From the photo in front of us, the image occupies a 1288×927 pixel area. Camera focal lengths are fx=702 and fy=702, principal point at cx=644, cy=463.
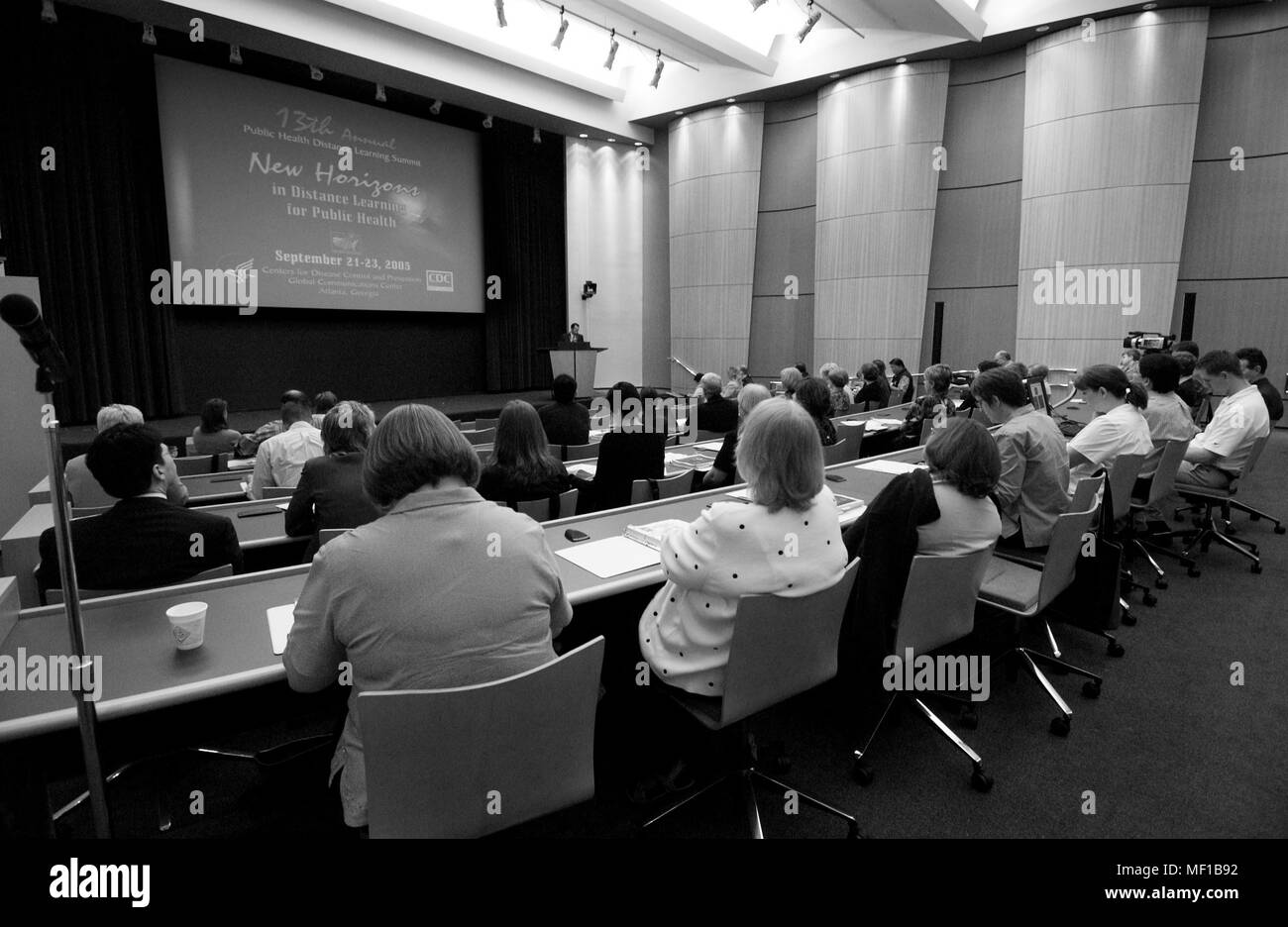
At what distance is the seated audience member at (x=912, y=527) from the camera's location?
2.28 metres

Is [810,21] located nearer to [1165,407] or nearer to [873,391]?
[873,391]

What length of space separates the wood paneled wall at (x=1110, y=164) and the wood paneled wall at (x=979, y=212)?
0.55 metres

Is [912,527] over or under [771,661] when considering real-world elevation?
over

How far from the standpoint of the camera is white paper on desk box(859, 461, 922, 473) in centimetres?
373

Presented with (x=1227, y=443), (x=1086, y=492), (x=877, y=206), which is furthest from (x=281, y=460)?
(x=877, y=206)

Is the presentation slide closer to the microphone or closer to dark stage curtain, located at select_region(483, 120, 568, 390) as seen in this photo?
dark stage curtain, located at select_region(483, 120, 568, 390)

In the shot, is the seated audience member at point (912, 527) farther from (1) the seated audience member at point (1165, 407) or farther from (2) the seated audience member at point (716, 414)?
(2) the seated audience member at point (716, 414)

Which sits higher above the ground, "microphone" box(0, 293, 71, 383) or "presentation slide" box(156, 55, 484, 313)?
"presentation slide" box(156, 55, 484, 313)

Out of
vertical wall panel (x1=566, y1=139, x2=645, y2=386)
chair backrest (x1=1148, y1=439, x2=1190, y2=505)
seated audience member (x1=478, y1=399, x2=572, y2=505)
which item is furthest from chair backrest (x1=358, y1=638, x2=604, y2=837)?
vertical wall panel (x1=566, y1=139, x2=645, y2=386)

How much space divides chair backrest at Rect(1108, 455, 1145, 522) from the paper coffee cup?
378 centimetres

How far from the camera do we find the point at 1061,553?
2.54 metres

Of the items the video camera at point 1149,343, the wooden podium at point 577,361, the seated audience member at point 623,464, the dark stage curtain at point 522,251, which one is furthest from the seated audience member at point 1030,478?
the dark stage curtain at point 522,251

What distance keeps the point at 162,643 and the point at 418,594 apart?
78cm

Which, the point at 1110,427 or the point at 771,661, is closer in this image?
the point at 771,661
